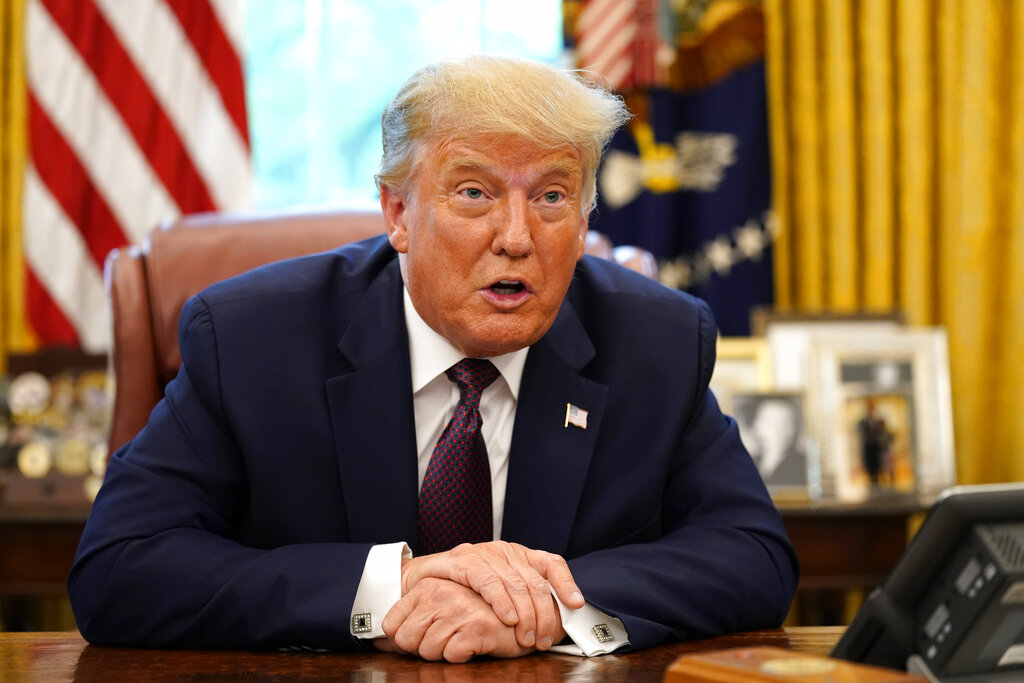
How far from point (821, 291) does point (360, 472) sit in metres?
2.10

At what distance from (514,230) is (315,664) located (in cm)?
62

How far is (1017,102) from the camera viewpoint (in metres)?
3.16

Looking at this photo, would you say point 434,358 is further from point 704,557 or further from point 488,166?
point 704,557

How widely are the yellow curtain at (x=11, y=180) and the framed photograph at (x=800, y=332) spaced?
2155mm

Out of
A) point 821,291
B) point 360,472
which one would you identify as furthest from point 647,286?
point 821,291

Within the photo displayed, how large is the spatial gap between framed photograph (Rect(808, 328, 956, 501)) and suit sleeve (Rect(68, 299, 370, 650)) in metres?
1.70

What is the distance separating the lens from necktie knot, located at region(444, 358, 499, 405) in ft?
5.42

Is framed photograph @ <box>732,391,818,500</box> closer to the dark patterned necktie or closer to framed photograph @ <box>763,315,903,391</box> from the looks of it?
framed photograph @ <box>763,315,903,391</box>

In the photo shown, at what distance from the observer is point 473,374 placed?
167 cm

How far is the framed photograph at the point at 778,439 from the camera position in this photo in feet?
9.05

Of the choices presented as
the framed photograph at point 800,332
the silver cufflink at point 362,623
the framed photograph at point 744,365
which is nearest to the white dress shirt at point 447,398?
the silver cufflink at point 362,623

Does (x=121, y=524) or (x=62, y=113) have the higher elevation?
(x=62, y=113)

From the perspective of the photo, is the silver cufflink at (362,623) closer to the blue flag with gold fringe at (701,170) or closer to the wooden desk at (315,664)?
the wooden desk at (315,664)

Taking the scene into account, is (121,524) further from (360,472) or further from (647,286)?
(647,286)
